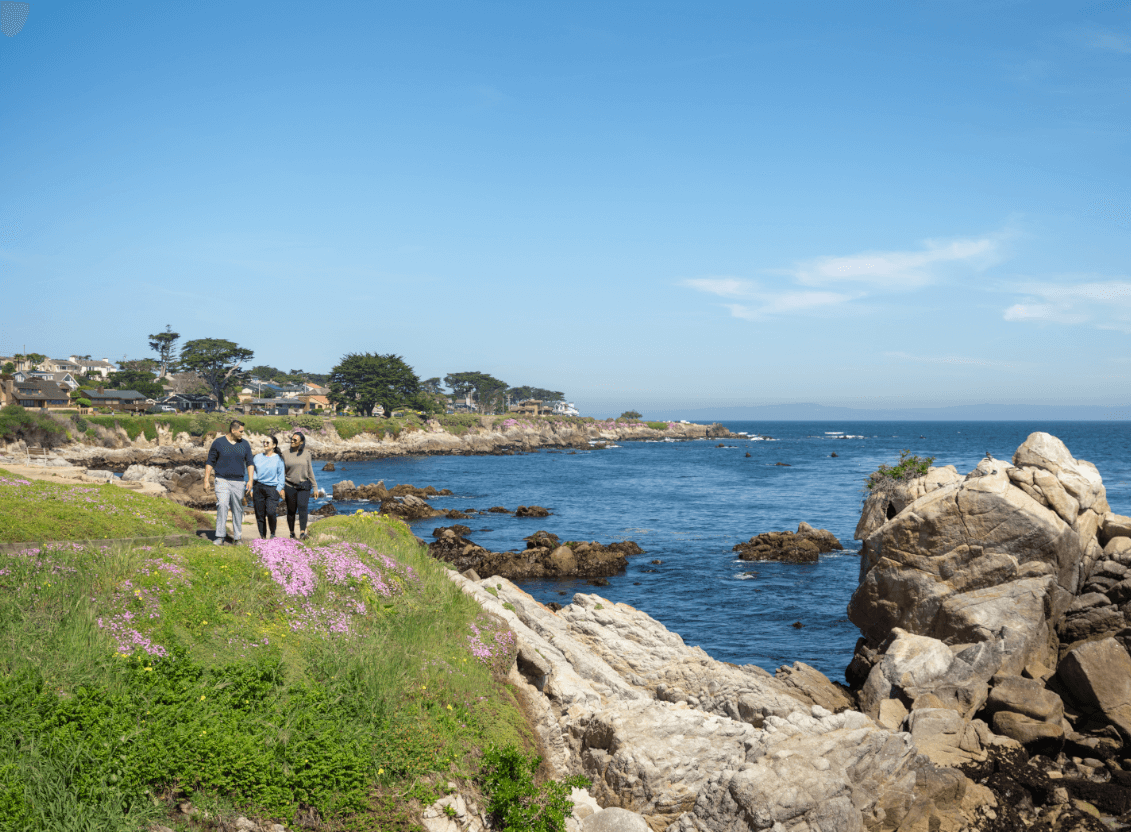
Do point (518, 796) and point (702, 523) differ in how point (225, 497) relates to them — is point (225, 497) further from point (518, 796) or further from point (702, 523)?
point (702, 523)

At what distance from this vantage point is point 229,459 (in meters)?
13.3

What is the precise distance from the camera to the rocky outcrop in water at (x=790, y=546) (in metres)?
34.5

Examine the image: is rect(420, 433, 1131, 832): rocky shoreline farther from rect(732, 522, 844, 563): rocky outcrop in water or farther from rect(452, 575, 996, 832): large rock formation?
rect(732, 522, 844, 563): rocky outcrop in water

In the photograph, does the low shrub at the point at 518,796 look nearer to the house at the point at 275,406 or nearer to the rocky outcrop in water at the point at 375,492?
the rocky outcrop in water at the point at 375,492

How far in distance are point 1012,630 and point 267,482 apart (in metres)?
15.8

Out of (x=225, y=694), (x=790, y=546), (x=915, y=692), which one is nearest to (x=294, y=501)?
(x=225, y=694)

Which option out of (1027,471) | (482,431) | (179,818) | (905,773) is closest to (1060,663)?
(1027,471)

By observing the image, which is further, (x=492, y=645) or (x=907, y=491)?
(x=907, y=491)

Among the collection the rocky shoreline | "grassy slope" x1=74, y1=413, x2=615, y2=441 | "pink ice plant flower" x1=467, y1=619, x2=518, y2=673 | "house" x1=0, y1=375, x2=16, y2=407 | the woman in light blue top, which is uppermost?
"house" x1=0, y1=375, x2=16, y2=407

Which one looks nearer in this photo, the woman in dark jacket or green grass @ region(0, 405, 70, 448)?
the woman in dark jacket

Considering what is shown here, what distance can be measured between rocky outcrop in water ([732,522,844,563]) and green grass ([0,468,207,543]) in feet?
92.0

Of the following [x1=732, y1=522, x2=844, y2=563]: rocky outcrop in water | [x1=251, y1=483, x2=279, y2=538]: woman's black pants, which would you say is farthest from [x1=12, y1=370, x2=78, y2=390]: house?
[x1=251, y1=483, x2=279, y2=538]: woman's black pants

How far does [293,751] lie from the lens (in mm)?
7180

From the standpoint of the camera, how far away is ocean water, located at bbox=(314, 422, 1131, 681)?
24.2 m
